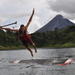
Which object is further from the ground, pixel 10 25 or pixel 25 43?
pixel 10 25

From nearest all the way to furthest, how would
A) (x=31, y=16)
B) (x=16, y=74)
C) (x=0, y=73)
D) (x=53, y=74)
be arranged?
1. (x=31, y=16)
2. (x=53, y=74)
3. (x=16, y=74)
4. (x=0, y=73)

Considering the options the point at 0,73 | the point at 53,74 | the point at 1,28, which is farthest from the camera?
the point at 0,73

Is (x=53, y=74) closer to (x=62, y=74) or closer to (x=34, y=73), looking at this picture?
(x=62, y=74)

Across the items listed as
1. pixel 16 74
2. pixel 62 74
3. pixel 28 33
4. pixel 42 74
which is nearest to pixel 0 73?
pixel 16 74

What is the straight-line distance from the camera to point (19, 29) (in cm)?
2133

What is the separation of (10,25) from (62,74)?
68.0 meters

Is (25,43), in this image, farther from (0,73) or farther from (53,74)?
(0,73)

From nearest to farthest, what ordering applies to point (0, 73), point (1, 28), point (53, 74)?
point (1, 28)
point (53, 74)
point (0, 73)

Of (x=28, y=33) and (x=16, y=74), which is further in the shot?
(x=16, y=74)

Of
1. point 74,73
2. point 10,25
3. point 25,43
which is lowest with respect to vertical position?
point 74,73

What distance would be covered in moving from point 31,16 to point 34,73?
7319 cm

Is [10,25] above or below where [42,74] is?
above

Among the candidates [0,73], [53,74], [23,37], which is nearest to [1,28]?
[23,37]

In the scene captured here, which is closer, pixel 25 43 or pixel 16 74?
pixel 25 43
